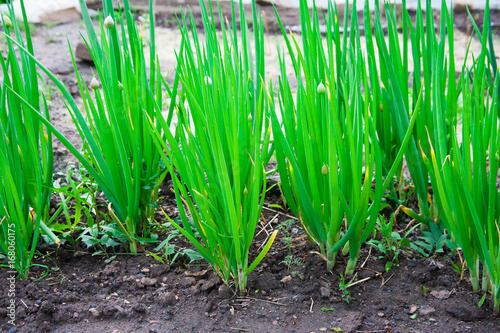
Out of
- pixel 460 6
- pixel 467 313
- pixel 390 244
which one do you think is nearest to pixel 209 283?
pixel 390 244

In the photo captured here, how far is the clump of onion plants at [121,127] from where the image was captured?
1.21 metres

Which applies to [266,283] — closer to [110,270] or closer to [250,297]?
[250,297]

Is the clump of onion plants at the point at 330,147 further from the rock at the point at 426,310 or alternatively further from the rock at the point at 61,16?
the rock at the point at 61,16

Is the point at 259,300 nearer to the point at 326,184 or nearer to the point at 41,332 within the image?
the point at 326,184

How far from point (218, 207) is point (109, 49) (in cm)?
53

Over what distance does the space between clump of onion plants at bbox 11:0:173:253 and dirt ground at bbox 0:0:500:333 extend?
0.12m

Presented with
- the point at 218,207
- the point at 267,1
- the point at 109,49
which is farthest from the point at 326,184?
the point at 267,1

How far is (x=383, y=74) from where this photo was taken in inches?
53.4

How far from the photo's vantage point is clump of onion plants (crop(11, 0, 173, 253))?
1.21m

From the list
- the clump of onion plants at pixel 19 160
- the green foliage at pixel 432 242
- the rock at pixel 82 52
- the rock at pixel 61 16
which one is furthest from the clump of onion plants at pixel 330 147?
the rock at pixel 61 16

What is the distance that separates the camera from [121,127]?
128 cm

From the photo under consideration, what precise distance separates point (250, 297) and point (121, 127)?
1.93 ft

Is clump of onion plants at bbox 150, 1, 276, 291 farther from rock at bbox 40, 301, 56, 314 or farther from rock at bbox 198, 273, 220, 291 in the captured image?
rock at bbox 40, 301, 56, 314

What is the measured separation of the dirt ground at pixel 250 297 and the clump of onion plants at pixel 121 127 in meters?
0.12
